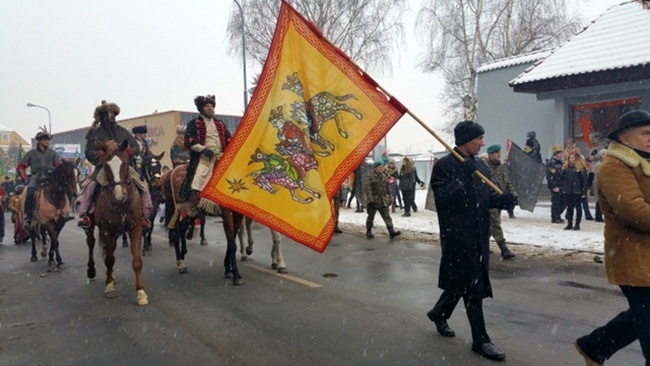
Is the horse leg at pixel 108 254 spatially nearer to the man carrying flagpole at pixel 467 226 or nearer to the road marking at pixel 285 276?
the road marking at pixel 285 276

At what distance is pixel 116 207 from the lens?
23.6 ft

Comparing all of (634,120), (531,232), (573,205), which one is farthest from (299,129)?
(573,205)

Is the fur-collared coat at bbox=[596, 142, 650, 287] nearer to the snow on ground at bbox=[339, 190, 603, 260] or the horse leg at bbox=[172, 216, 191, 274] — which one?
the snow on ground at bbox=[339, 190, 603, 260]

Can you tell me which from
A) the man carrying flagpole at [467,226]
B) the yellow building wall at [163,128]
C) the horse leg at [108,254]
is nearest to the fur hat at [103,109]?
the horse leg at [108,254]

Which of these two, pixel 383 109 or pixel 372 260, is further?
pixel 372 260

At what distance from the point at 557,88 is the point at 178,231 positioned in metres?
15.0

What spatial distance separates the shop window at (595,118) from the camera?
1759 cm

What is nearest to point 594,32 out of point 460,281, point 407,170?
point 407,170

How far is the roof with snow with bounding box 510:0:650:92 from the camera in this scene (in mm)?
16594

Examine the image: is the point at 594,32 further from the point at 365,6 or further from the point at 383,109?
the point at 383,109

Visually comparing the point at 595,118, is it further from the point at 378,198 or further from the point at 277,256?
the point at 277,256

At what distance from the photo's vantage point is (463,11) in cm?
3444

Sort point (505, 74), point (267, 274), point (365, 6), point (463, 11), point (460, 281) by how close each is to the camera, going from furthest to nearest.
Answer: point (463, 11), point (365, 6), point (505, 74), point (267, 274), point (460, 281)

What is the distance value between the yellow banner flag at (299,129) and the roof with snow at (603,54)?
1413 cm
